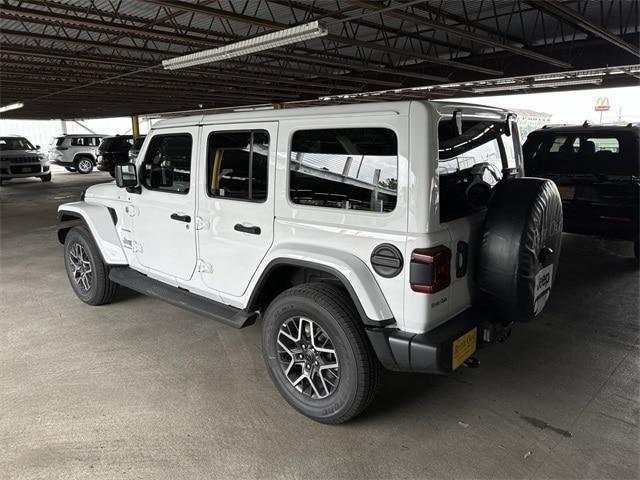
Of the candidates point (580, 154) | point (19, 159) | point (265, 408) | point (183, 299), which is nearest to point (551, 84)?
point (580, 154)

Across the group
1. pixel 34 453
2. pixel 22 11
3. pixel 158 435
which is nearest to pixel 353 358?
pixel 158 435

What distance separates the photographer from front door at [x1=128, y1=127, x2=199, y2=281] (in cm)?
324

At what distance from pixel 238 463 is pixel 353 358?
761 millimetres

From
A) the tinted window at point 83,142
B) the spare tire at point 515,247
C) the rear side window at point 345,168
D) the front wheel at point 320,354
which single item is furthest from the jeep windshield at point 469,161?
the tinted window at point 83,142

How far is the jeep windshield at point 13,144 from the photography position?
596 inches

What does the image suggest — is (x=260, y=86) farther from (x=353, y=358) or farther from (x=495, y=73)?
(x=353, y=358)

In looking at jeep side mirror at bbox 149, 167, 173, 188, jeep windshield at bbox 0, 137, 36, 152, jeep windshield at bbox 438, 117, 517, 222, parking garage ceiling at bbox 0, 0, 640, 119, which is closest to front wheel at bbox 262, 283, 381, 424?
jeep windshield at bbox 438, 117, 517, 222

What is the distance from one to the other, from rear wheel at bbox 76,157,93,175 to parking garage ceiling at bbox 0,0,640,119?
5967 millimetres

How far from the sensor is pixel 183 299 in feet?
10.9

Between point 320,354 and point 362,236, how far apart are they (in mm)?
730

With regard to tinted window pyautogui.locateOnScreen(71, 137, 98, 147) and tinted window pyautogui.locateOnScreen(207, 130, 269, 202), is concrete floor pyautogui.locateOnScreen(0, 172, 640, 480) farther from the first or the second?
tinted window pyautogui.locateOnScreen(71, 137, 98, 147)

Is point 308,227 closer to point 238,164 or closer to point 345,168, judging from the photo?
point 345,168

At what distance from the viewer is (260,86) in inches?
511

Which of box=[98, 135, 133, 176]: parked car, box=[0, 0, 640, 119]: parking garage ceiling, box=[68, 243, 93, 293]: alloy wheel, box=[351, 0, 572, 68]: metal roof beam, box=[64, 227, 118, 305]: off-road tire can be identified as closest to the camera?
box=[64, 227, 118, 305]: off-road tire
